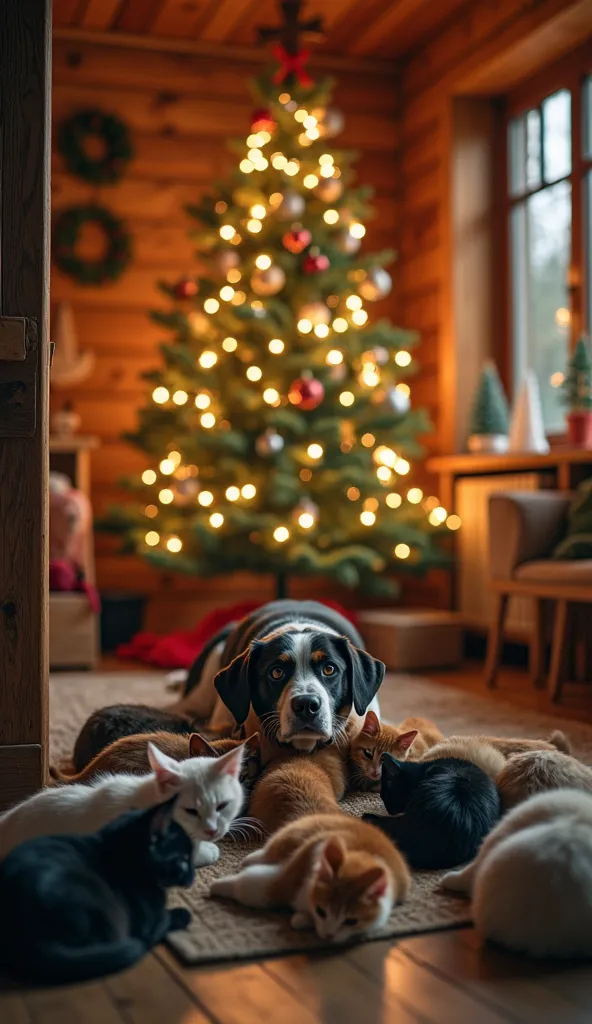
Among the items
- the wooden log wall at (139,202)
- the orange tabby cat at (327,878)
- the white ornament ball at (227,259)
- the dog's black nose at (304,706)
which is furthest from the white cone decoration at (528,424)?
the orange tabby cat at (327,878)

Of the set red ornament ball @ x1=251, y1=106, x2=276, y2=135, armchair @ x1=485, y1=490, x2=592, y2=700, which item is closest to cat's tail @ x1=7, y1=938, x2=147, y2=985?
armchair @ x1=485, y1=490, x2=592, y2=700

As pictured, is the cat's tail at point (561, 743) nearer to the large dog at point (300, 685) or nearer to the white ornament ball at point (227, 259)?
the large dog at point (300, 685)

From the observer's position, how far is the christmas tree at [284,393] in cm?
501

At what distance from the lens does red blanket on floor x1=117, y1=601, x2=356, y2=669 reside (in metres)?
4.99

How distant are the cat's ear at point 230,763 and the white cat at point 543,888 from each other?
453 mm

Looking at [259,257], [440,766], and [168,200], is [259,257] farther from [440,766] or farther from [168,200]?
[440,766]

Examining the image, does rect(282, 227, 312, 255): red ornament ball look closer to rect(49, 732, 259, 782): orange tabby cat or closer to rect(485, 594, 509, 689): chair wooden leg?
rect(485, 594, 509, 689): chair wooden leg

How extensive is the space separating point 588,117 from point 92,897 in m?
4.53

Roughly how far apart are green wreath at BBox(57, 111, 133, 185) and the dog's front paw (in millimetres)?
4480

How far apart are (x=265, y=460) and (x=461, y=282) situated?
4.87ft

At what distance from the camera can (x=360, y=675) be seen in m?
2.62

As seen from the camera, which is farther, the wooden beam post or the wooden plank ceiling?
the wooden plank ceiling

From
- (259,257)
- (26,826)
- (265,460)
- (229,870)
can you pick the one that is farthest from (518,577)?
(26,826)

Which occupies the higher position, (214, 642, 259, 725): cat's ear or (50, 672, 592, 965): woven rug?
(214, 642, 259, 725): cat's ear
